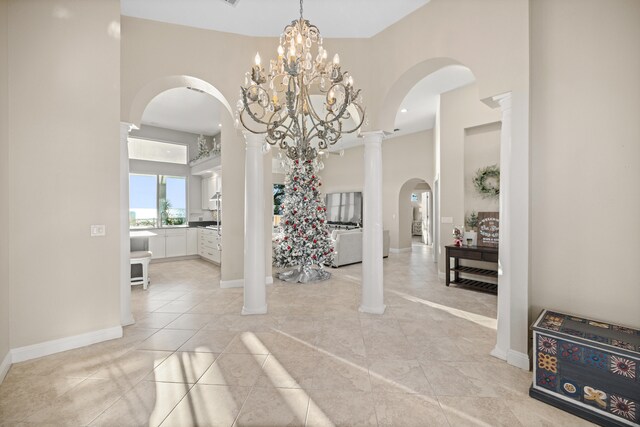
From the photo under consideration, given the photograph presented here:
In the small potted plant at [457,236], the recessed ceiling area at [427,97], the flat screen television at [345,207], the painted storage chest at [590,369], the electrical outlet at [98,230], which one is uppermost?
the recessed ceiling area at [427,97]

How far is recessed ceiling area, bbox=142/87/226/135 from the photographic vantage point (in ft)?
20.5

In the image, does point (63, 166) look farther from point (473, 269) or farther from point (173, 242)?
point (473, 269)

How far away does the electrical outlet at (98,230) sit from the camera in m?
2.90

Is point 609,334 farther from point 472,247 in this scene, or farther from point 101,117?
point 101,117

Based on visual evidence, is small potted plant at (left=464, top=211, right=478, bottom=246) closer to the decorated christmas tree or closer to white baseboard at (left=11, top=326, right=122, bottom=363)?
the decorated christmas tree

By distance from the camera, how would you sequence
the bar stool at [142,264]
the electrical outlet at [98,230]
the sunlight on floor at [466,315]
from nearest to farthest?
the electrical outlet at [98,230], the sunlight on floor at [466,315], the bar stool at [142,264]

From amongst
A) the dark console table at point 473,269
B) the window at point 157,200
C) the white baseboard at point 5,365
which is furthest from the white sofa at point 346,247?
the window at point 157,200

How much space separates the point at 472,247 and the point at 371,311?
99.8 inches

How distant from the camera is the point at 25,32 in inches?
101

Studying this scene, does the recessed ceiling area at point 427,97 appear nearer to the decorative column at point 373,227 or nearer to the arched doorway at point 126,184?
the decorative column at point 373,227

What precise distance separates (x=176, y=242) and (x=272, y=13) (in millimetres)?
6362

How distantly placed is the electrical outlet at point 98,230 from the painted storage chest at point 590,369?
4.16 metres

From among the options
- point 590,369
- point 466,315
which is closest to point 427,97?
point 466,315

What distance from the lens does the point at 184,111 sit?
7.09 meters
